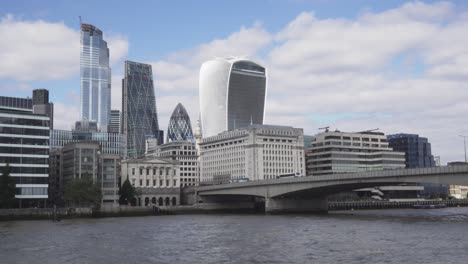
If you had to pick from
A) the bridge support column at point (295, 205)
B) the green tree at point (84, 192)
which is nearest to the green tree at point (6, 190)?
the green tree at point (84, 192)

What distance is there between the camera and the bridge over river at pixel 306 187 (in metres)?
106

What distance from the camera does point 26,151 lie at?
150m

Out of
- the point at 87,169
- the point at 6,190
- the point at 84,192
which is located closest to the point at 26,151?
the point at 84,192

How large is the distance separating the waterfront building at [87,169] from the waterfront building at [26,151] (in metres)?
19.2

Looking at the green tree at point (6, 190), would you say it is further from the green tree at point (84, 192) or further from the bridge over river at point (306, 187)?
the bridge over river at point (306, 187)

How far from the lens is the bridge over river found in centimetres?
10625

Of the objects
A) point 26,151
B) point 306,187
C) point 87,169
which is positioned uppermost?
point 26,151

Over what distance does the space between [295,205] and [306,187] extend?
2085 cm

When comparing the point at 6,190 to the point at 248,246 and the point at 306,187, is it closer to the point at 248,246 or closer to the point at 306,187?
the point at 306,187

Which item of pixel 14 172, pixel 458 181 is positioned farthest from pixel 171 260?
pixel 14 172

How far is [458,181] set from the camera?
102 m

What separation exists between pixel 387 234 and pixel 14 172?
105374mm

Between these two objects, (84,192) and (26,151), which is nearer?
(84,192)

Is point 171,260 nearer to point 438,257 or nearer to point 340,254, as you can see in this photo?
point 340,254
